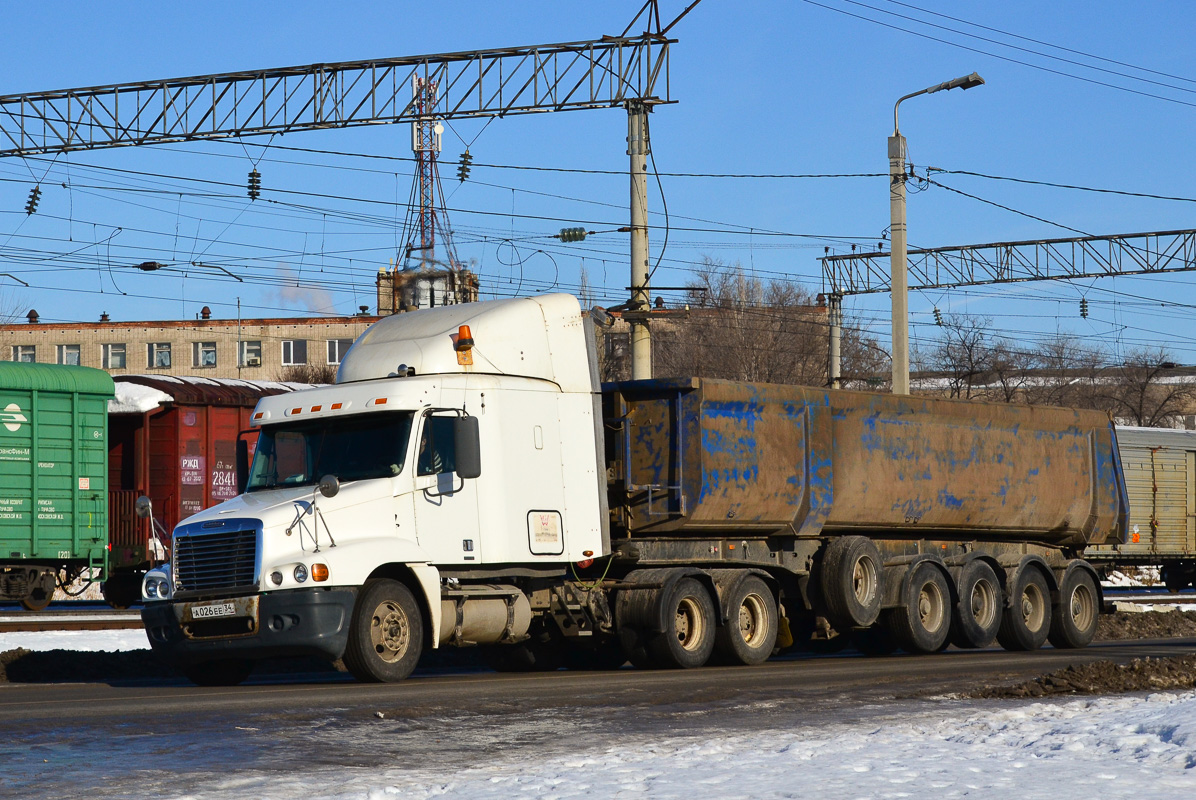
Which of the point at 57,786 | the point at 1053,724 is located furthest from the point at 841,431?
the point at 57,786

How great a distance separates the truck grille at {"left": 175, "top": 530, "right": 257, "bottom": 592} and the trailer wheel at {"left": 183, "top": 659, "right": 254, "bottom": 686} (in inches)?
39.4

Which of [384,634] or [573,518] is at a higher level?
[573,518]

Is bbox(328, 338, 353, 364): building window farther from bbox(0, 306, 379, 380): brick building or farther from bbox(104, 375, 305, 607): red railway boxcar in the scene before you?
bbox(104, 375, 305, 607): red railway boxcar

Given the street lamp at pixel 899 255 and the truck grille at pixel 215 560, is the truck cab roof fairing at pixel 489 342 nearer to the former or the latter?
the truck grille at pixel 215 560

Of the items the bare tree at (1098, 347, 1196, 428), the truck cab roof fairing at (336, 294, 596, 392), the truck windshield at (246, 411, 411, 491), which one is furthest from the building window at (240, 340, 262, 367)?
the truck windshield at (246, 411, 411, 491)

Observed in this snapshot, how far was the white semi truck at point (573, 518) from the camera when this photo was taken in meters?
12.6

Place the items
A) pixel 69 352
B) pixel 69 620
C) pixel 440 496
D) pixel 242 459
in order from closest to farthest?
pixel 440 496 < pixel 242 459 < pixel 69 620 < pixel 69 352

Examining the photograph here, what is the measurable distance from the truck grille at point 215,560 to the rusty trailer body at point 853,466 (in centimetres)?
413

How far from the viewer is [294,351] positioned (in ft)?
297

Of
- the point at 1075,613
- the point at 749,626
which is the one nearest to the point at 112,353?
the point at 1075,613

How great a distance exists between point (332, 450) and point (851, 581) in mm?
6179

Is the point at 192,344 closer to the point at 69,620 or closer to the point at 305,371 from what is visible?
the point at 305,371

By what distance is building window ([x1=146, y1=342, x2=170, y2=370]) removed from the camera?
303 feet

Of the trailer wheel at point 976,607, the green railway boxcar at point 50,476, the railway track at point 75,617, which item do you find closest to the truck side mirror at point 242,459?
the railway track at point 75,617
